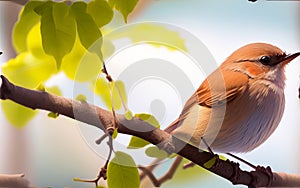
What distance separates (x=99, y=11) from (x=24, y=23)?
0.10 meters

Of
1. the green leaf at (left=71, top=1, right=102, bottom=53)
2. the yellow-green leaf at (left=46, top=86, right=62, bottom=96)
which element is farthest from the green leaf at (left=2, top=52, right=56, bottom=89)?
the green leaf at (left=71, top=1, right=102, bottom=53)

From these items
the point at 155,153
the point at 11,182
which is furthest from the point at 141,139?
the point at 11,182

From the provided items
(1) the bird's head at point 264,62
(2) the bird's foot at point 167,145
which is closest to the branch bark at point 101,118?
(2) the bird's foot at point 167,145

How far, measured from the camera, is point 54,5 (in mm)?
322

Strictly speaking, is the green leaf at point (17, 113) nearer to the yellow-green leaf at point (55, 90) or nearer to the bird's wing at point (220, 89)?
the yellow-green leaf at point (55, 90)

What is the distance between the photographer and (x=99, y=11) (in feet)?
1.15

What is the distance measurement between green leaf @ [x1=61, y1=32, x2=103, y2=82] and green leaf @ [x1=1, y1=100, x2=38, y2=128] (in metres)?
0.07

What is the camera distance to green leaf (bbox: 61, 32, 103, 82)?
380 mm

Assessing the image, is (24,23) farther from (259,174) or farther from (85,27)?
(259,174)

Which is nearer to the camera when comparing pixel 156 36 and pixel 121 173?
pixel 121 173

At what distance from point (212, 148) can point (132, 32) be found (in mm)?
141

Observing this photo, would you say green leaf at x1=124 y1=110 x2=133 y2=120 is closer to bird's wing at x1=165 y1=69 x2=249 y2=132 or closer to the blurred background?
bird's wing at x1=165 y1=69 x2=249 y2=132

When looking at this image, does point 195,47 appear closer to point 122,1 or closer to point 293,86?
point 122,1

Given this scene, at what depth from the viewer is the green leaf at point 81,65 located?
0.38m
